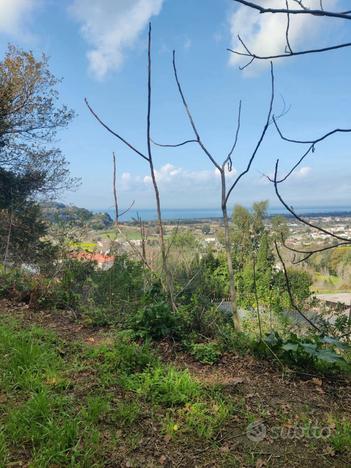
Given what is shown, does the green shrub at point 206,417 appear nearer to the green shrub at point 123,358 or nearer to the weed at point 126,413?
the weed at point 126,413

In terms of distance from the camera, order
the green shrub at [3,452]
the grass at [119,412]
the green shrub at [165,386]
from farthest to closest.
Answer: the green shrub at [165,386] → the grass at [119,412] → the green shrub at [3,452]

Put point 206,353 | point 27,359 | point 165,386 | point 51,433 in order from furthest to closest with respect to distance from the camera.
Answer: point 206,353 → point 27,359 → point 165,386 → point 51,433

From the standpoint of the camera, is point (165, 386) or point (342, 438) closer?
point (342, 438)

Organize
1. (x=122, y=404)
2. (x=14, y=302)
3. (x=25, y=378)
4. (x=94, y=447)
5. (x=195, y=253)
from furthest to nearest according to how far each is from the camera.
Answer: (x=195, y=253) → (x=14, y=302) → (x=25, y=378) → (x=122, y=404) → (x=94, y=447)

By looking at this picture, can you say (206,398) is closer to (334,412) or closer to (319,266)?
(334,412)

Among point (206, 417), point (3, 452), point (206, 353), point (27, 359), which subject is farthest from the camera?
point (206, 353)

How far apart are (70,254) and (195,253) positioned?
3185 mm

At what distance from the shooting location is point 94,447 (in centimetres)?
170

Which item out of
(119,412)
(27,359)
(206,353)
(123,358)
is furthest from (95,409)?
(206,353)

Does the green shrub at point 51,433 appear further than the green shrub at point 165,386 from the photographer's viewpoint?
No

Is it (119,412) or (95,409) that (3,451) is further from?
(119,412)

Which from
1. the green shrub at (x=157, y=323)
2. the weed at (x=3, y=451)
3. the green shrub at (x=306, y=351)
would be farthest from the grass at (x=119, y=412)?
the green shrub at (x=306, y=351)

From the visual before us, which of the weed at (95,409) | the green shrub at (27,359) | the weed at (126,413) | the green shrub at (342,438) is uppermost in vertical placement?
the green shrub at (27,359)

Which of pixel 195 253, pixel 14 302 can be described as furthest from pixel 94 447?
pixel 195 253
